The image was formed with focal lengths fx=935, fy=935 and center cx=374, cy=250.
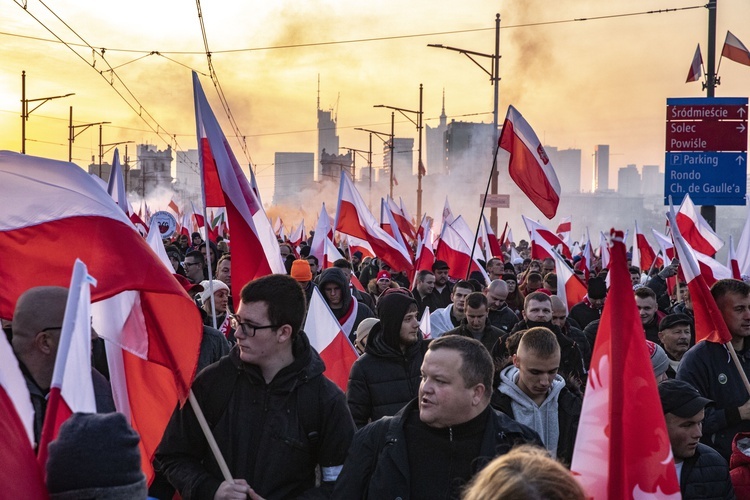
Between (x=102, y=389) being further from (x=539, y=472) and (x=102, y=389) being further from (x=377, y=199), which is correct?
(x=377, y=199)

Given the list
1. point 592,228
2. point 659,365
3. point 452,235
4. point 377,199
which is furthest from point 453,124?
point 659,365

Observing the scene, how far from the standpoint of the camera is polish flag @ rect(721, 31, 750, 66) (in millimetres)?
17812

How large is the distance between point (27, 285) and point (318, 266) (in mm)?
10218

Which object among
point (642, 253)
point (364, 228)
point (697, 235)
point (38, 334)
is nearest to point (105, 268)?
point (38, 334)

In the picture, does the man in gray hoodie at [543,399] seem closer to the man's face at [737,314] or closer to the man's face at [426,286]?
the man's face at [737,314]

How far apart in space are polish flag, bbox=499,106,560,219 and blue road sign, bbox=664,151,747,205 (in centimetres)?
608

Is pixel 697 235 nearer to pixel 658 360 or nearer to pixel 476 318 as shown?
pixel 476 318

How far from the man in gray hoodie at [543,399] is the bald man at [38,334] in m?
2.18

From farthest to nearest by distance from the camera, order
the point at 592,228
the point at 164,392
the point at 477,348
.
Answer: the point at 592,228 → the point at 164,392 → the point at 477,348

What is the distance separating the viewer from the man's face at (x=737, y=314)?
18.2ft

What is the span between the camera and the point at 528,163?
38.9 ft

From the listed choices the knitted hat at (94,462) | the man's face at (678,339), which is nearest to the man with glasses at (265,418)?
the knitted hat at (94,462)

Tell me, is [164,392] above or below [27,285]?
below

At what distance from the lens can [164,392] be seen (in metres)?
4.39
